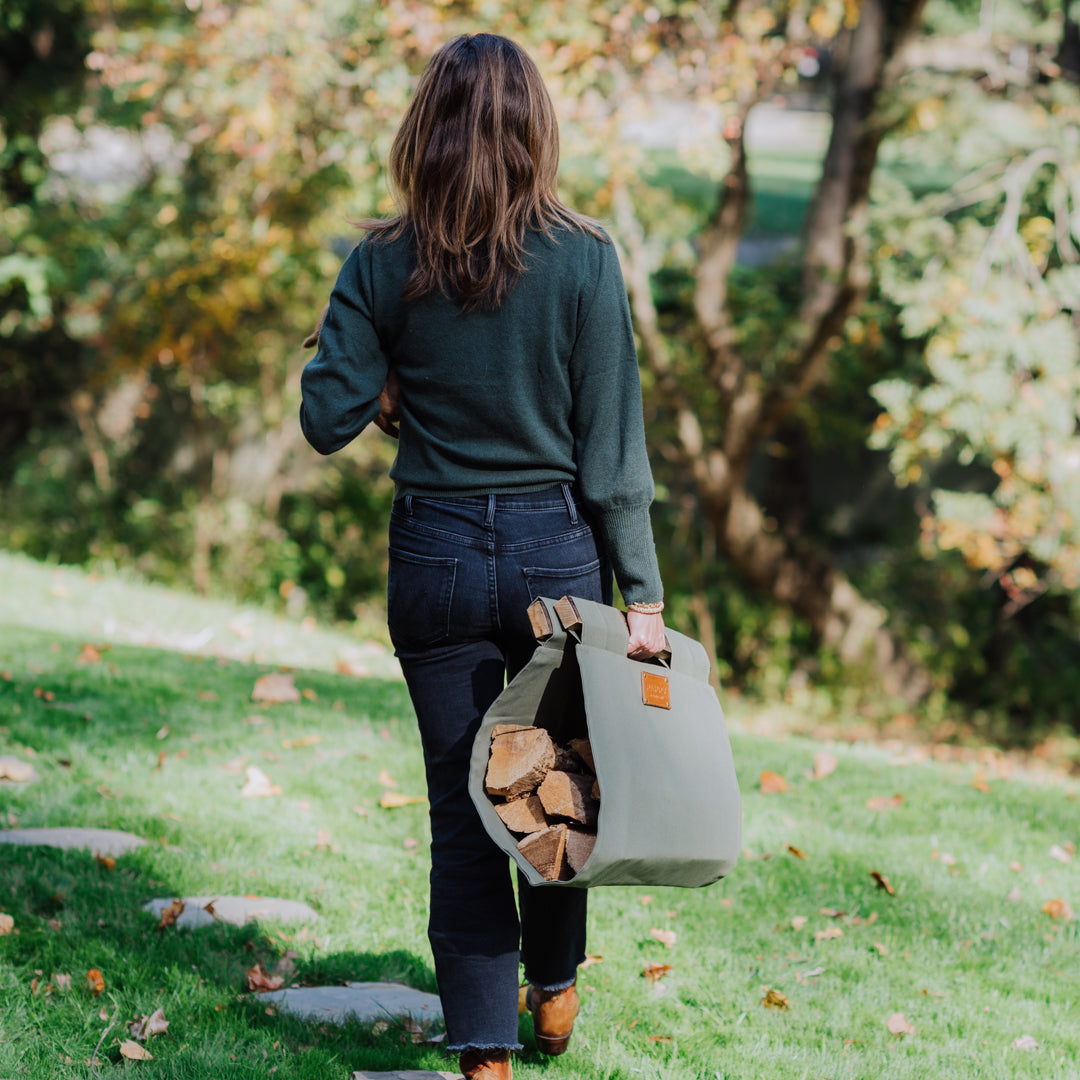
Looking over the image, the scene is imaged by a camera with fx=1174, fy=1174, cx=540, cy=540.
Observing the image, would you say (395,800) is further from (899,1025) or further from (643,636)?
(643,636)

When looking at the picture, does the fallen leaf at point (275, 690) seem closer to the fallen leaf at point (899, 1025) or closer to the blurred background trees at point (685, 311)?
the fallen leaf at point (899, 1025)

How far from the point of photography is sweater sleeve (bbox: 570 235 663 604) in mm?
2182

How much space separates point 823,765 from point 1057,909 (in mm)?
1416

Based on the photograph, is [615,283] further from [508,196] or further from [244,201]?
[244,201]

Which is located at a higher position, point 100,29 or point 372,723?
point 100,29

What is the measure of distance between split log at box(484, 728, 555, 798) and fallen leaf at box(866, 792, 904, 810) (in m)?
2.65

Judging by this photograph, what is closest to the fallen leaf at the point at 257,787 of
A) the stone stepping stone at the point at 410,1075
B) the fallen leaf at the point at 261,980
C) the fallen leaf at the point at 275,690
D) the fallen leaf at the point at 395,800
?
the fallen leaf at the point at 395,800

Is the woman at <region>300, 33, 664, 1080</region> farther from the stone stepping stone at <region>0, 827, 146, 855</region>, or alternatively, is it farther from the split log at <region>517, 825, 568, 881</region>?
the stone stepping stone at <region>0, 827, 146, 855</region>

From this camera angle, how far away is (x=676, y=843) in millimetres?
2045

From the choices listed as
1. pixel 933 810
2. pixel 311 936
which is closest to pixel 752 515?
pixel 933 810

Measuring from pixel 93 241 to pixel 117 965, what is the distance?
8.50 metres

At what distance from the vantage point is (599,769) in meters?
1.99

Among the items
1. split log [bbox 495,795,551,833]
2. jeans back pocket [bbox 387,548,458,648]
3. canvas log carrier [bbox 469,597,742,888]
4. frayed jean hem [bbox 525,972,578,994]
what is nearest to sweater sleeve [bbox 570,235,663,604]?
canvas log carrier [bbox 469,597,742,888]

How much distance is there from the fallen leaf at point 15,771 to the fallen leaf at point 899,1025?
2.75 m
